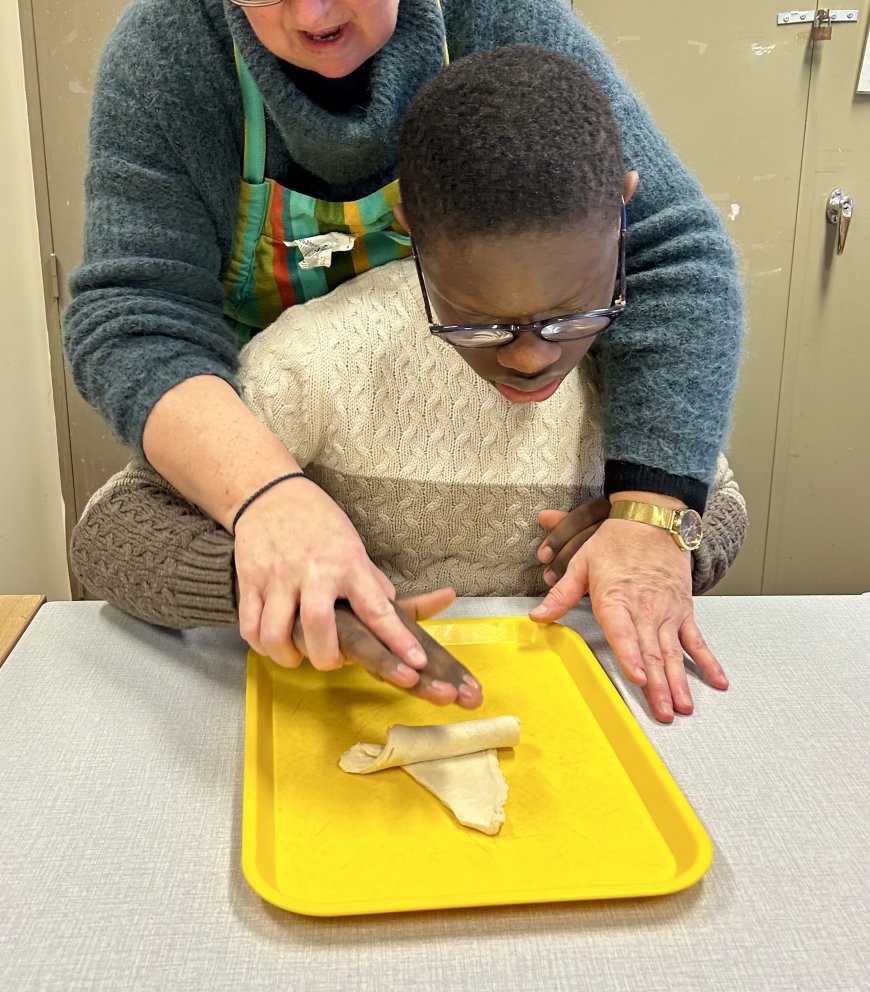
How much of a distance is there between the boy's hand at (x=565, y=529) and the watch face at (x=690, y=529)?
0.09m

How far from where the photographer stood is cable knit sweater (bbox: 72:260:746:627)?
3.00 ft

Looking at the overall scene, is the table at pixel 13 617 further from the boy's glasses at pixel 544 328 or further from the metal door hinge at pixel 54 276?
the metal door hinge at pixel 54 276

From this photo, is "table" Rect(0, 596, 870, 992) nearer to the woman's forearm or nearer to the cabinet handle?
the woman's forearm

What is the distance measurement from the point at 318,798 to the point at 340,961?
14 cm

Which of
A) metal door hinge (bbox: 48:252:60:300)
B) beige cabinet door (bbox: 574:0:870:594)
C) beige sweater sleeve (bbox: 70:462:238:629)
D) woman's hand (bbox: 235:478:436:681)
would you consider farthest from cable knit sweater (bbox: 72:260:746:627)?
beige cabinet door (bbox: 574:0:870:594)

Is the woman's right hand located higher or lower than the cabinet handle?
lower

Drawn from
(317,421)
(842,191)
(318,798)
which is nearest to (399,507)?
(317,421)

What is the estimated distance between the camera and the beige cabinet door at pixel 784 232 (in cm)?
201

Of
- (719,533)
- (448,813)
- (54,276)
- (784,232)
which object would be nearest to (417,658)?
(448,813)

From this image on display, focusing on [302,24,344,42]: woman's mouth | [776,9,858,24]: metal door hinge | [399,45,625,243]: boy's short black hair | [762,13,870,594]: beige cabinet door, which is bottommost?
[762,13,870,594]: beige cabinet door

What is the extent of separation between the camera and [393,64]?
2.72 ft

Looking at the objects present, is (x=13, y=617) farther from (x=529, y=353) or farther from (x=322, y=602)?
(x=529, y=353)

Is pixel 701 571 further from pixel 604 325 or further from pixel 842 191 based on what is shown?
pixel 842 191

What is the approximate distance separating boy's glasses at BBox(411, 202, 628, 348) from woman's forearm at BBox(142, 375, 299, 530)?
0.64 feet
